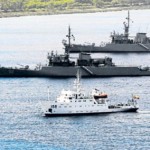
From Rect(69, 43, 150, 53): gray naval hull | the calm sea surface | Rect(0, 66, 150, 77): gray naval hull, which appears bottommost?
the calm sea surface

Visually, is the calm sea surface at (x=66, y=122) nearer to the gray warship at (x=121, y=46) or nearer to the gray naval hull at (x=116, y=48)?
the gray naval hull at (x=116, y=48)

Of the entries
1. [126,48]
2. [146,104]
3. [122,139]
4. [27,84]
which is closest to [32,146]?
[122,139]

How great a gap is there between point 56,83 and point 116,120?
104 ft

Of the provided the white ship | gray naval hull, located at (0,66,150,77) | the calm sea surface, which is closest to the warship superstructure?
gray naval hull, located at (0,66,150,77)

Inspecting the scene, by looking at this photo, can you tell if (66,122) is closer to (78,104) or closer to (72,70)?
(78,104)

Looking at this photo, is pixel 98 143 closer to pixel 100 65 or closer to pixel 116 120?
pixel 116 120

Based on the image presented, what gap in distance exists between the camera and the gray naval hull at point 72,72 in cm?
14062

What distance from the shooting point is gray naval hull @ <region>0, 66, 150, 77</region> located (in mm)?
140625

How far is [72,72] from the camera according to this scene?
462 feet

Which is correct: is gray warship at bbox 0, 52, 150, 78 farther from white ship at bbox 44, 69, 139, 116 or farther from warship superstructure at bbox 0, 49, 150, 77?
white ship at bbox 44, 69, 139, 116

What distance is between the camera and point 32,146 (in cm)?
8981

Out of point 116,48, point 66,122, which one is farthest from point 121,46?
point 66,122

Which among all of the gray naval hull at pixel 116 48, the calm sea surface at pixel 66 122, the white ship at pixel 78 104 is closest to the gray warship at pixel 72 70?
the calm sea surface at pixel 66 122

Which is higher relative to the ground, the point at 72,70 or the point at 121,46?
the point at 121,46
